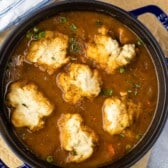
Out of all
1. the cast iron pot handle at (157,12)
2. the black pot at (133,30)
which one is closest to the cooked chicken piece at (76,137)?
the black pot at (133,30)

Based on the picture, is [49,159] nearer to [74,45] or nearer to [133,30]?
[74,45]

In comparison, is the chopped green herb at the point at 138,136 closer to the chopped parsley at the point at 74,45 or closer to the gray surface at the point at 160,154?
the chopped parsley at the point at 74,45

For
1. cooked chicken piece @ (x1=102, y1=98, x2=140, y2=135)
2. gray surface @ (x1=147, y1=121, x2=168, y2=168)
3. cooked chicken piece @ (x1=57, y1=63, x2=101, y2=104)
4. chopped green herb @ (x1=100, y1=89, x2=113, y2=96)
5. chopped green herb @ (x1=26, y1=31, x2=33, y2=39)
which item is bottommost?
gray surface @ (x1=147, y1=121, x2=168, y2=168)

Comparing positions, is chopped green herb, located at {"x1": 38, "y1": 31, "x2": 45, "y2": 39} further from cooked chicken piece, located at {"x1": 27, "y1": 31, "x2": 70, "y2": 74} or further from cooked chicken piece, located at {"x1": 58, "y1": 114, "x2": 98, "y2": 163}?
cooked chicken piece, located at {"x1": 58, "y1": 114, "x2": 98, "y2": 163}

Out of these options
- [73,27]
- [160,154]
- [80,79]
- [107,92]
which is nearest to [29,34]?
[73,27]

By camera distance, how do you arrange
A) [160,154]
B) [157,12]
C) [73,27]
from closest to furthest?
[73,27] → [157,12] → [160,154]

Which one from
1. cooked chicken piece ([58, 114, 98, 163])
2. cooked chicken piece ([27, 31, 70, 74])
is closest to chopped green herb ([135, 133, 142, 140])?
cooked chicken piece ([58, 114, 98, 163])
